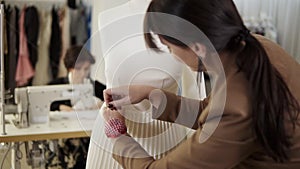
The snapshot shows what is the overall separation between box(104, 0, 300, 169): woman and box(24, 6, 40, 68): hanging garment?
8.55ft

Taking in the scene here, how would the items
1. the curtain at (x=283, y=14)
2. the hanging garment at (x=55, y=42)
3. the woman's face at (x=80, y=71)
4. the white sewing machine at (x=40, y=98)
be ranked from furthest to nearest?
the hanging garment at (x=55, y=42) < the curtain at (x=283, y=14) < the woman's face at (x=80, y=71) < the white sewing machine at (x=40, y=98)

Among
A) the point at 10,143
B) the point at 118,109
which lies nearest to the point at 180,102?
→ the point at 118,109

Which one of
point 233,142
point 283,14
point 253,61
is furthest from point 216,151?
point 283,14

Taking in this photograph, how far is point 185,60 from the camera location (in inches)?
33.5

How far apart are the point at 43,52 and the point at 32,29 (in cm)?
19

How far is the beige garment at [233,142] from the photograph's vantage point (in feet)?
2.56

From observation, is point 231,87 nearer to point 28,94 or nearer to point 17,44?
point 28,94

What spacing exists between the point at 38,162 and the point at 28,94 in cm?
29

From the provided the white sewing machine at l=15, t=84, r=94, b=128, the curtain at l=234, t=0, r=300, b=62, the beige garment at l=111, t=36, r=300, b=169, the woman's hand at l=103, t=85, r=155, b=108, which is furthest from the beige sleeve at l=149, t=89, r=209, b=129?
the curtain at l=234, t=0, r=300, b=62

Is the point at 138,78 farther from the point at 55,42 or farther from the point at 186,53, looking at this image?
the point at 55,42

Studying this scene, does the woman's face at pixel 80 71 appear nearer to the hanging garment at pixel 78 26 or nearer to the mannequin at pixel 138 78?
the mannequin at pixel 138 78

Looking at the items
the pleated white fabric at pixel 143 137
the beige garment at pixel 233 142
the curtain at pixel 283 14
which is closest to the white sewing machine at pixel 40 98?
the pleated white fabric at pixel 143 137

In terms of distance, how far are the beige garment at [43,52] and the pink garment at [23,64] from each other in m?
0.07

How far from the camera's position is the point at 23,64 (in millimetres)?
3334
